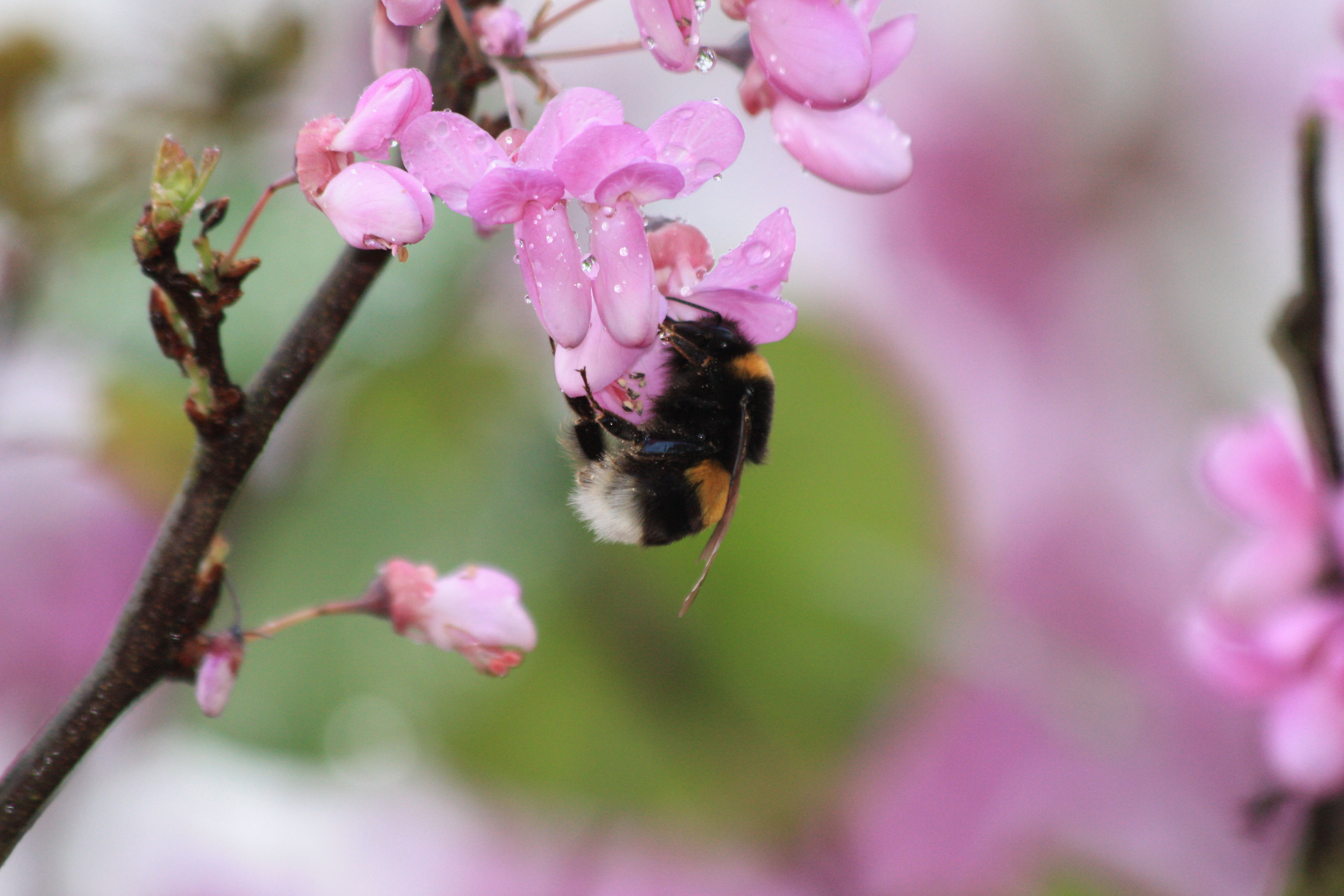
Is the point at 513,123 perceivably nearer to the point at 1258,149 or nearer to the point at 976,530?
the point at 976,530

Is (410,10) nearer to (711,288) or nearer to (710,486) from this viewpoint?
(711,288)

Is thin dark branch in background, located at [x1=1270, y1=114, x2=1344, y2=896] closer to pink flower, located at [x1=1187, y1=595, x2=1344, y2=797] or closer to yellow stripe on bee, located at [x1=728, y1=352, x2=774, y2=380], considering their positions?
pink flower, located at [x1=1187, y1=595, x2=1344, y2=797]

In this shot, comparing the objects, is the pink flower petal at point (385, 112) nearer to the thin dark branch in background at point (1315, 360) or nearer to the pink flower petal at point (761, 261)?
the pink flower petal at point (761, 261)

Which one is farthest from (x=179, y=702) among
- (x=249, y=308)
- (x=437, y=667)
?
(x=249, y=308)

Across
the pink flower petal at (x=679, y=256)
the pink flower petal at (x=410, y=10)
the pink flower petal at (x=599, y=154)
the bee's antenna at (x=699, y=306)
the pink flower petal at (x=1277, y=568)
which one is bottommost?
the pink flower petal at (x=1277, y=568)

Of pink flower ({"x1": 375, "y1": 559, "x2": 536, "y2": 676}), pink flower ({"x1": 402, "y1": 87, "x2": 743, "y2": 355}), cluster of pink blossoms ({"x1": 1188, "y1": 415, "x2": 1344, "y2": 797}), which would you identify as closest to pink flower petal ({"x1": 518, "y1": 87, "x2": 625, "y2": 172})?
pink flower ({"x1": 402, "y1": 87, "x2": 743, "y2": 355})

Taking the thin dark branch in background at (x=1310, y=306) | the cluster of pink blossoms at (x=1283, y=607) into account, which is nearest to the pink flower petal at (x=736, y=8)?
the thin dark branch in background at (x=1310, y=306)

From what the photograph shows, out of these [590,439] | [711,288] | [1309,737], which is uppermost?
[711,288]

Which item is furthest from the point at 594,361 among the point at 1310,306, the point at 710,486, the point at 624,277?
the point at 1310,306
